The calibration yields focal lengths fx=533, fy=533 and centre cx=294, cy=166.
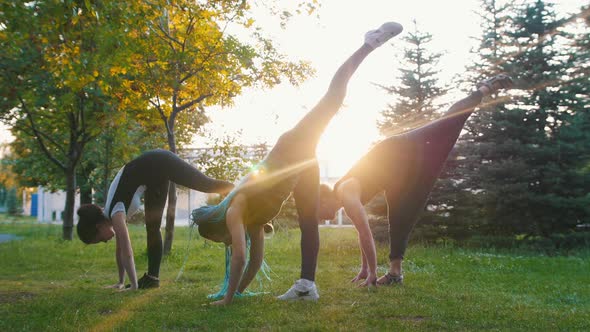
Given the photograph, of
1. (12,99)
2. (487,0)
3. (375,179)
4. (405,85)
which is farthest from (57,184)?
(375,179)

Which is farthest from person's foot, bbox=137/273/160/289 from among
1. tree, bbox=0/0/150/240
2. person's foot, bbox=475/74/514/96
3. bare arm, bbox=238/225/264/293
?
person's foot, bbox=475/74/514/96

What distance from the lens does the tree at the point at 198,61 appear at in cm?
988

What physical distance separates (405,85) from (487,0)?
4102mm

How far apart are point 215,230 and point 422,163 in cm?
286

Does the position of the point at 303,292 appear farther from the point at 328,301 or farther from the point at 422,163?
the point at 422,163

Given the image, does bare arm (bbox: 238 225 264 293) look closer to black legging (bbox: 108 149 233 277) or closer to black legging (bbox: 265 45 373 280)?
black legging (bbox: 265 45 373 280)

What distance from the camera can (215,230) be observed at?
550 centimetres

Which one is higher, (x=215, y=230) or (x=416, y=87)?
(x=416, y=87)

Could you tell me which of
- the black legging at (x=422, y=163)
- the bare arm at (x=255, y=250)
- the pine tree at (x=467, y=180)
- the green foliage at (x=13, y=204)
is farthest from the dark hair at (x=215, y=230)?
the green foliage at (x=13, y=204)

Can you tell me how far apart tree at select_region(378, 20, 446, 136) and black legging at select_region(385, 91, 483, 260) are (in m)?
9.19

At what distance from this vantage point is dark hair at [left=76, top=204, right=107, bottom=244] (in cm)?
652

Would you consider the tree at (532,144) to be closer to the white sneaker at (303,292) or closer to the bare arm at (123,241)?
the white sneaker at (303,292)

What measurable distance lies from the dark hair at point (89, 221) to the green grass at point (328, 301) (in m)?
0.67

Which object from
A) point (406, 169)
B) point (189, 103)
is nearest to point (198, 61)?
point (189, 103)
